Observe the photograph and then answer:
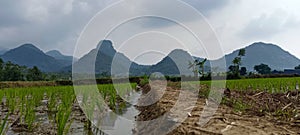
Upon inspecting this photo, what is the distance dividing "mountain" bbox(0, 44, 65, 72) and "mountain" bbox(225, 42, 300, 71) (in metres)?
69.5

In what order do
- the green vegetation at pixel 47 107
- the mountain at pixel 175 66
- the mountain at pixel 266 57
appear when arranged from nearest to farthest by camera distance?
the green vegetation at pixel 47 107, the mountain at pixel 175 66, the mountain at pixel 266 57

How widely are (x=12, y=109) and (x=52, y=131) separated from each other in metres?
2.34

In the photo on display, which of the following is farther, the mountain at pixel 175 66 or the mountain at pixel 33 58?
the mountain at pixel 33 58

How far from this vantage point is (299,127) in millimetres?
3535

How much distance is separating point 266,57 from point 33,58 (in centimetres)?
9854

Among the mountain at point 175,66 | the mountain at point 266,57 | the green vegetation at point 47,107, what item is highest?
the mountain at point 266,57

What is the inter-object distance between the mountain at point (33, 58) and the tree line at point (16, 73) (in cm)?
7901

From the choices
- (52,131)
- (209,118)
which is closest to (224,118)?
(209,118)

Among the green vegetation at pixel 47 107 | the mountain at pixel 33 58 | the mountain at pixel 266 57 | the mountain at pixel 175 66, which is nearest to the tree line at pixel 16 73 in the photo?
the mountain at pixel 175 66

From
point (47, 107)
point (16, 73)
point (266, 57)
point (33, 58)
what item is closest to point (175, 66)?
point (16, 73)

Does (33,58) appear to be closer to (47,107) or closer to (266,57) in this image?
(266,57)

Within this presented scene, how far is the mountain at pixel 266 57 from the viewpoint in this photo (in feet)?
450

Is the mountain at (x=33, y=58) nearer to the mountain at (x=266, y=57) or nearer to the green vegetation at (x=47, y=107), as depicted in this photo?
the mountain at (x=266, y=57)

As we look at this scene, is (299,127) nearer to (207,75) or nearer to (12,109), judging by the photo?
(12,109)
